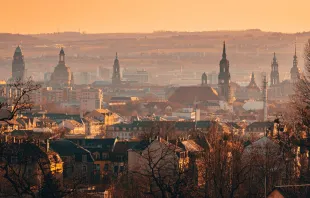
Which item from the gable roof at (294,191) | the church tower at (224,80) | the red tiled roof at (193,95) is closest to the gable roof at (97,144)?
the gable roof at (294,191)

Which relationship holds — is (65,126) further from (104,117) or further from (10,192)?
(10,192)

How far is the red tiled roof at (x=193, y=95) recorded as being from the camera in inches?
7165

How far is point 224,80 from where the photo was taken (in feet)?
612

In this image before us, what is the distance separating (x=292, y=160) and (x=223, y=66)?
14874 cm

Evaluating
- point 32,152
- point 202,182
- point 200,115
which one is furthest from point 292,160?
point 200,115

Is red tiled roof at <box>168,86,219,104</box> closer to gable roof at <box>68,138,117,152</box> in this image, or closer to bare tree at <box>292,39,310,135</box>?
gable roof at <box>68,138,117,152</box>

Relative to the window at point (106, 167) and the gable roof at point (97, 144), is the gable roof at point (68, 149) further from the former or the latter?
the gable roof at point (97, 144)

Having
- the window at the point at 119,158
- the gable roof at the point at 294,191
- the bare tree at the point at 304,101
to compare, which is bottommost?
the window at the point at 119,158

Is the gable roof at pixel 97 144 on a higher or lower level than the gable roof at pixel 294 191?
lower

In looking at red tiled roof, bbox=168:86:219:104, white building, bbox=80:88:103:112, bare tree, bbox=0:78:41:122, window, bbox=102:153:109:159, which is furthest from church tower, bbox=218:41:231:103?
bare tree, bbox=0:78:41:122

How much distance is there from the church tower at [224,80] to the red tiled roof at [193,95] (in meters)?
1.35

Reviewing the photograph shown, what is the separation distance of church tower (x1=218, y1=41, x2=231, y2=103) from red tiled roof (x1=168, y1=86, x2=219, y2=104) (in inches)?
53.1

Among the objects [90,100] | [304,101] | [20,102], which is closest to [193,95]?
[90,100]

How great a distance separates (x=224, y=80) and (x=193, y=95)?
4.36 m
